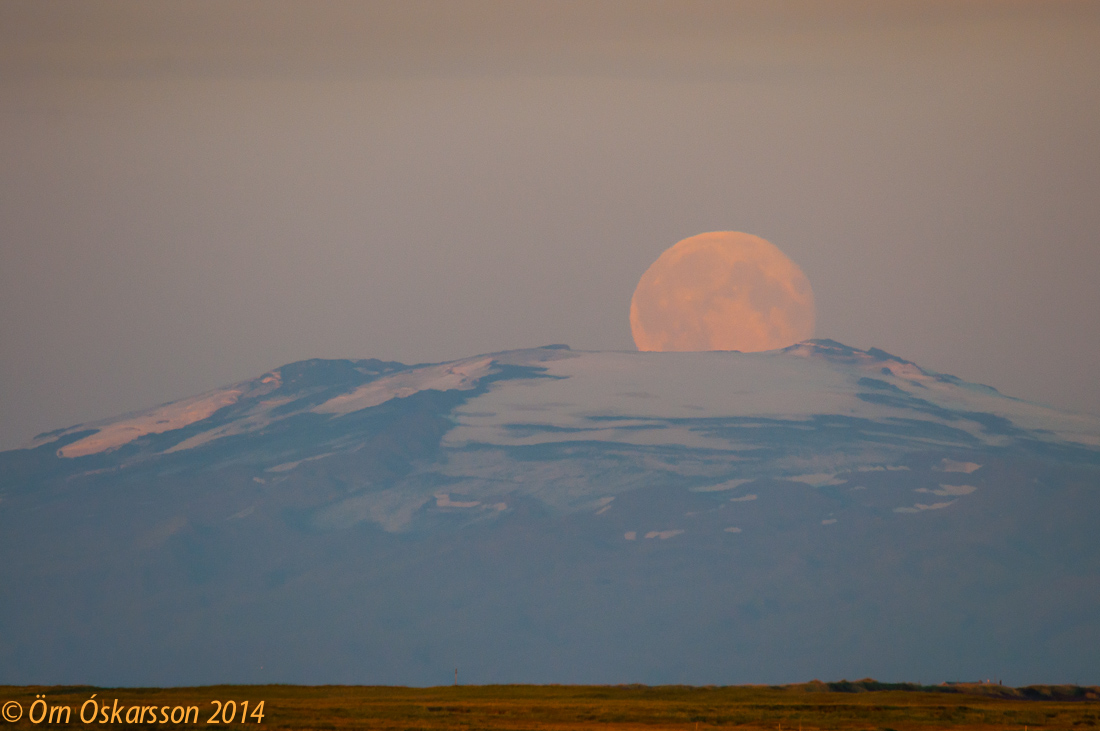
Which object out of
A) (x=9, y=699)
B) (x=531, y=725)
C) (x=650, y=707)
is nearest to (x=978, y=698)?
(x=650, y=707)

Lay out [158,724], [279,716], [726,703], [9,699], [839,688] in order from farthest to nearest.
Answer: [839,688], [726,703], [9,699], [279,716], [158,724]

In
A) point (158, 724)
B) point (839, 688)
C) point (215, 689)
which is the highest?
point (158, 724)

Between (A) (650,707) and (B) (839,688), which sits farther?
(B) (839,688)

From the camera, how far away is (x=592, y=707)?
101 meters

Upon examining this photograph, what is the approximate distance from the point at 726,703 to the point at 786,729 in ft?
51.1

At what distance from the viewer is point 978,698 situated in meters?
107

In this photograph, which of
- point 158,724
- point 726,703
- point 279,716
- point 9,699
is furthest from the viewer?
point 726,703

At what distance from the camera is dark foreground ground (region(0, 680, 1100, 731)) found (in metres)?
89.4

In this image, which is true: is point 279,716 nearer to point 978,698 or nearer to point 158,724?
point 158,724

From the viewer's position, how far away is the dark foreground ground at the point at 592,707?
293ft

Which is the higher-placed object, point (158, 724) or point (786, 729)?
point (158, 724)

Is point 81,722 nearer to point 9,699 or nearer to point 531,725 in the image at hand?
point 9,699

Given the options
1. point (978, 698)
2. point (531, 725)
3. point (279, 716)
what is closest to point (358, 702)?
point (279, 716)

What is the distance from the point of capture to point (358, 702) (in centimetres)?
10269
